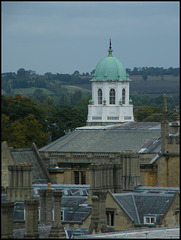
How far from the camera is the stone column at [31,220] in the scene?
117 feet

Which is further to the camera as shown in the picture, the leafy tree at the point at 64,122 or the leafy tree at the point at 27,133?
the leafy tree at the point at 64,122

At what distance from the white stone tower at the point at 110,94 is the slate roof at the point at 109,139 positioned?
8.55 meters

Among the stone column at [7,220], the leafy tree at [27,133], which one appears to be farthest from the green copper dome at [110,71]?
the stone column at [7,220]

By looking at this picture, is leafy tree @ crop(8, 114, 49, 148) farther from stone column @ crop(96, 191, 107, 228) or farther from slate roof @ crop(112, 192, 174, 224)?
stone column @ crop(96, 191, 107, 228)

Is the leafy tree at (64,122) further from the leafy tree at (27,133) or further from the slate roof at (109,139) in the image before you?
the slate roof at (109,139)

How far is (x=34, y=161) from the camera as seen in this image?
78.2 m

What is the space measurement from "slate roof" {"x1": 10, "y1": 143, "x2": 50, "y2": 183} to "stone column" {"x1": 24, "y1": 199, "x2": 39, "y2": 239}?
35.9 m

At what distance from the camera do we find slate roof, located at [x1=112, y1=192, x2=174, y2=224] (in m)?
48.1

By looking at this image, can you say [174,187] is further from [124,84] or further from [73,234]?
[124,84]

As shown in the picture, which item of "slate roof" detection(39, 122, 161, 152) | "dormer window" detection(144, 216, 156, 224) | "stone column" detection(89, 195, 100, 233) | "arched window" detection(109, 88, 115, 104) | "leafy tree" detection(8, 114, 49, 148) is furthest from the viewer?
"arched window" detection(109, 88, 115, 104)

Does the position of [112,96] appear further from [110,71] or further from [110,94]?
[110,71]

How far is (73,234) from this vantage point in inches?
1649

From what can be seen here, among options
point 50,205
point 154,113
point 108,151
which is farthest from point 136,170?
point 154,113

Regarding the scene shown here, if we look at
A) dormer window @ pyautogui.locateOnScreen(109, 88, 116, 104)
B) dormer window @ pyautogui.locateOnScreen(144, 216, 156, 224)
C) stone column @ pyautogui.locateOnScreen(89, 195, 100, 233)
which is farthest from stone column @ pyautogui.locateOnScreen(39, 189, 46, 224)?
dormer window @ pyautogui.locateOnScreen(109, 88, 116, 104)
